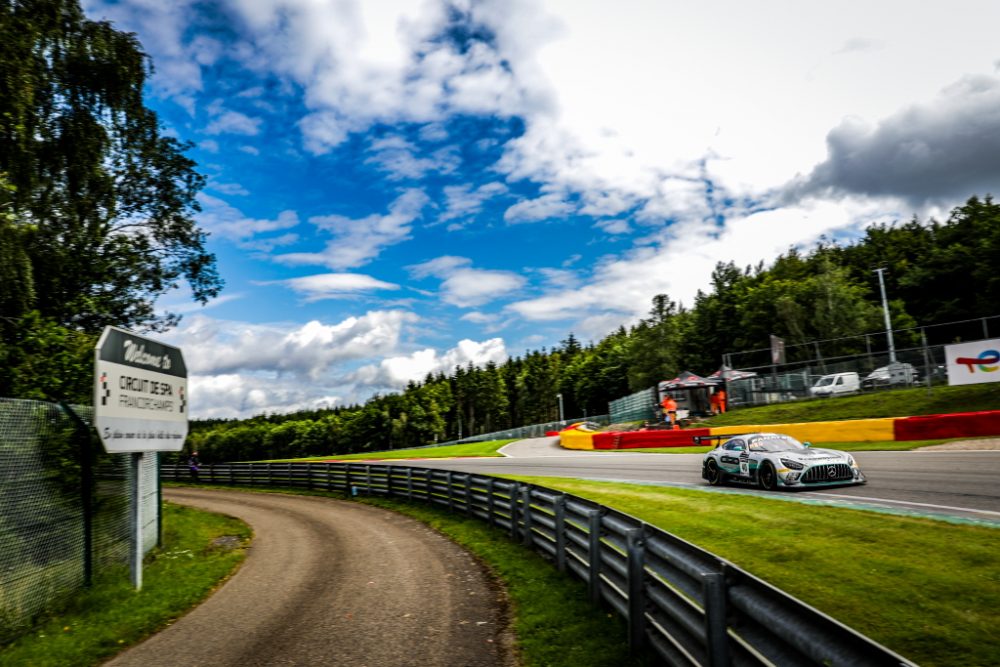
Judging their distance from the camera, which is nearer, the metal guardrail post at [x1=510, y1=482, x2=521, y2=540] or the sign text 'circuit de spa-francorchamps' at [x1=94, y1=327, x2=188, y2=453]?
the sign text 'circuit de spa-francorchamps' at [x1=94, y1=327, x2=188, y2=453]

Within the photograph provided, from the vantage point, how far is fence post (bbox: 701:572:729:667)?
350 centimetres

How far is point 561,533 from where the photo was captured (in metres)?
8.04

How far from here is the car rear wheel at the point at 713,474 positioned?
1414 cm

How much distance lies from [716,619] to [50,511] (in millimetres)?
8216

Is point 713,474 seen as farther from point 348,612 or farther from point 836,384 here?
point 836,384

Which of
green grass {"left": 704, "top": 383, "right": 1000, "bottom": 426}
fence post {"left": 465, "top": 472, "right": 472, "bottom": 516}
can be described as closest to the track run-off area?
fence post {"left": 465, "top": 472, "right": 472, "bottom": 516}

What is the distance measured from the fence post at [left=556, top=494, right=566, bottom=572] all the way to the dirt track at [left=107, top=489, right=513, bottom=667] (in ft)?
3.09

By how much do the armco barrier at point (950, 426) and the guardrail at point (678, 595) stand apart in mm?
15325

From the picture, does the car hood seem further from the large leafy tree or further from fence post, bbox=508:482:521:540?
the large leafy tree

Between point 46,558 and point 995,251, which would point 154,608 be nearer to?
point 46,558

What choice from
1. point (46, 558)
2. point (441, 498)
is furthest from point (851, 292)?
point (46, 558)

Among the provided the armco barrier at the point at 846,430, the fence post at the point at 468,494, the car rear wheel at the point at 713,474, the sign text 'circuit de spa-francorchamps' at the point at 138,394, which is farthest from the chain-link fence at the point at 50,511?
the armco barrier at the point at 846,430

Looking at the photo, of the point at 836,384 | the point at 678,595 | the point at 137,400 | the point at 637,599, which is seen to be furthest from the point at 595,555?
the point at 836,384

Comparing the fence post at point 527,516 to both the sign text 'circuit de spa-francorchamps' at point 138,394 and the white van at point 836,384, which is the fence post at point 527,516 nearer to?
the sign text 'circuit de spa-francorchamps' at point 138,394
